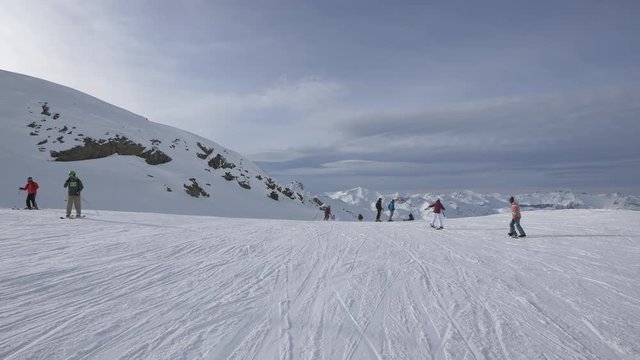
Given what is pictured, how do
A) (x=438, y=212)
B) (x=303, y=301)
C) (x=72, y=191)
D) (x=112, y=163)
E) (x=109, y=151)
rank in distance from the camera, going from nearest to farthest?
(x=303, y=301)
(x=72, y=191)
(x=438, y=212)
(x=112, y=163)
(x=109, y=151)

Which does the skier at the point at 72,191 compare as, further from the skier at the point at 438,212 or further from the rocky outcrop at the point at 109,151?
the rocky outcrop at the point at 109,151

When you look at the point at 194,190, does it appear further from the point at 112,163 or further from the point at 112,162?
the point at 112,162

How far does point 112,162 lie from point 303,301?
131 ft

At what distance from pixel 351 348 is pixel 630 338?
365cm

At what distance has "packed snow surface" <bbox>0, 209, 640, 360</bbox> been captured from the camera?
366cm

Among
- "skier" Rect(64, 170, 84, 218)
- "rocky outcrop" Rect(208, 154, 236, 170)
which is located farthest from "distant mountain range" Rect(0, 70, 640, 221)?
"skier" Rect(64, 170, 84, 218)

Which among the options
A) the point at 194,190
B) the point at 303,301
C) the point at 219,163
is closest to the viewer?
the point at 303,301

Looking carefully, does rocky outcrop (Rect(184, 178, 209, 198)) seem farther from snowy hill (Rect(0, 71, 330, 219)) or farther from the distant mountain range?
snowy hill (Rect(0, 71, 330, 219))

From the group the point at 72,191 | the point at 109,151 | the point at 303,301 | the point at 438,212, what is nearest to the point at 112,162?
the point at 109,151

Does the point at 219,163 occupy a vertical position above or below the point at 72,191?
above

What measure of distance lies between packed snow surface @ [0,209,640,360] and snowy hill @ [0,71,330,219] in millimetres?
23481

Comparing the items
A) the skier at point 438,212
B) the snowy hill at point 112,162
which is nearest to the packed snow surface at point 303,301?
the skier at point 438,212

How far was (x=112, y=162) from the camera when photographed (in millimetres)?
37219

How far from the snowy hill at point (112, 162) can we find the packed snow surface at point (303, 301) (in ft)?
77.0
